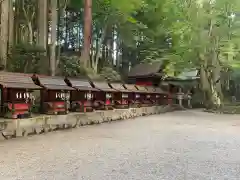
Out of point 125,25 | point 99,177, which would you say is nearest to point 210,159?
point 99,177

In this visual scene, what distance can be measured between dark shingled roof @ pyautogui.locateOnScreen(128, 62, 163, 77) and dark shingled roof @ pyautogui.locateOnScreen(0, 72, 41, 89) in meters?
15.9

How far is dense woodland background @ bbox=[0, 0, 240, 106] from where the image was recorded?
16.0 metres

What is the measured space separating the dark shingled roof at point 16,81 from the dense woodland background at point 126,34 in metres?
4.79

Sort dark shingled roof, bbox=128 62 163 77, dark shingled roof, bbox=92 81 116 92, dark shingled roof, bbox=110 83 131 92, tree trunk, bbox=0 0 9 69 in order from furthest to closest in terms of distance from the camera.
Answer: dark shingled roof, bbox=128 62 163 77, dark shingled roof, bbox=110 83 131 92, dark shingled roof, bbox=92 81 116 92, tree trunk, bbox=0 0 9 69

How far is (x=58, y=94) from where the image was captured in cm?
1110

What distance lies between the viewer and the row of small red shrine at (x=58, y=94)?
8867mm

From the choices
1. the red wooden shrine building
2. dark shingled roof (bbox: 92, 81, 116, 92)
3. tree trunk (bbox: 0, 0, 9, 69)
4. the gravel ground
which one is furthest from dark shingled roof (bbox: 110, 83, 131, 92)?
the red wooden shrine building

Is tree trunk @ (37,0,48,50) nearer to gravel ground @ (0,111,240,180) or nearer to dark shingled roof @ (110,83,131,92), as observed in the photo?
dark shingled roof @ (110,83,131,92)

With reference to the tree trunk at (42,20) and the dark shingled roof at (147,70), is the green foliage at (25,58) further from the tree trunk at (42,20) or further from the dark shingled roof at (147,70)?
the dark shingled roof at (147,70)

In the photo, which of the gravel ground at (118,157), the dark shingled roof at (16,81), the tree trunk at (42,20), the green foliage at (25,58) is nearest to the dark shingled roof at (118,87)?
the green foliage at (25,58)

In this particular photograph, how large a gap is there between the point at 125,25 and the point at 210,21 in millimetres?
6573

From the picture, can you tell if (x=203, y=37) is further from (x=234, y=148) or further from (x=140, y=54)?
(x=234, y=148)

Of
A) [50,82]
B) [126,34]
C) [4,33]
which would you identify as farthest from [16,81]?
[126,34]

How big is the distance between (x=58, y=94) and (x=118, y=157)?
5.39 meters
